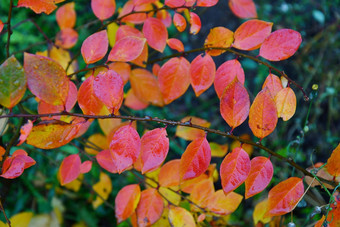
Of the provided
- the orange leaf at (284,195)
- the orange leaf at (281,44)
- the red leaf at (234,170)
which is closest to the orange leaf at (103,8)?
the orange leaf at (281,44)

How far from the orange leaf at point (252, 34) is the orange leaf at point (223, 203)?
0.47 m

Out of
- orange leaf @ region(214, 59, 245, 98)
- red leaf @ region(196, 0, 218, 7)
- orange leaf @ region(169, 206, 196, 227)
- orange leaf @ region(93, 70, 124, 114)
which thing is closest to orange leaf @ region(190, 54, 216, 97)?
orange leaf @ region(214, 59, 245, 98)

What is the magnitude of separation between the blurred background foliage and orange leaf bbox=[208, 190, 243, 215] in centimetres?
38

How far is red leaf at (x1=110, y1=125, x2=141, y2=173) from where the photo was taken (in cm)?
74

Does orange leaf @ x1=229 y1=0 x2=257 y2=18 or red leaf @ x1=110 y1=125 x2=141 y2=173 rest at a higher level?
orange leaf @ x1=229 y1=0 x2=257 y2=18

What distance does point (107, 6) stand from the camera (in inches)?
40.5

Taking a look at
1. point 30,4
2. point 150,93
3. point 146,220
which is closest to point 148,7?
point 150,93

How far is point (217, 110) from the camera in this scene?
1812 mm

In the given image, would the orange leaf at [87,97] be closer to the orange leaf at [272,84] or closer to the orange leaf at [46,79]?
the orange leaf at [46,79]

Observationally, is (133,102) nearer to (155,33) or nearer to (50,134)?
(155,33)

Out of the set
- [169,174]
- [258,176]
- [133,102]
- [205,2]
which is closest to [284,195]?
[258,176]

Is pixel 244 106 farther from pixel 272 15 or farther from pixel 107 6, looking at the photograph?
pixel 272 15

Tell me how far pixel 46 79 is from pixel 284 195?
2.14 ft

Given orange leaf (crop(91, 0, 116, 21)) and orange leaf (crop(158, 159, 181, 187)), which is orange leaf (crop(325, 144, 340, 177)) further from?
orange leaf (crop(91, 0, 116, 21))
